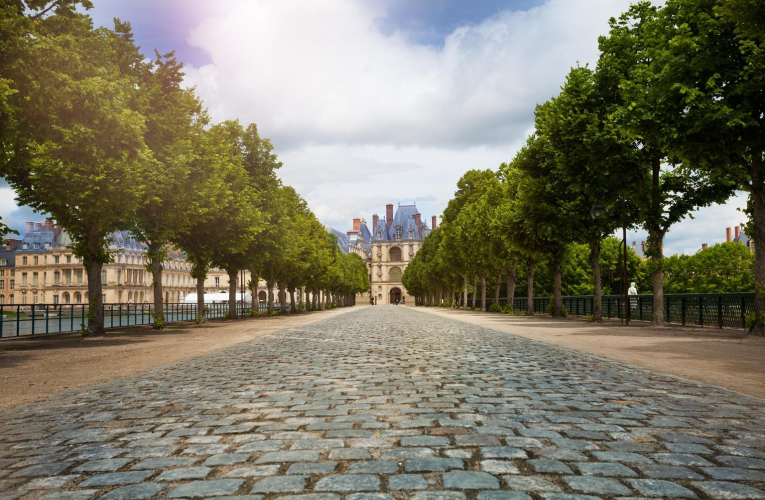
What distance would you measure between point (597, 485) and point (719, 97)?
1577 centimetres

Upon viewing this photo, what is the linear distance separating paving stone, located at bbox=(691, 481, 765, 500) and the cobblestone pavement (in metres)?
0.01

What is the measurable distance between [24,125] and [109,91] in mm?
3099

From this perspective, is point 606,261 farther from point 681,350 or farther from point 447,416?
point 447,416

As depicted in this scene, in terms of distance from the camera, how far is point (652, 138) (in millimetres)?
17172

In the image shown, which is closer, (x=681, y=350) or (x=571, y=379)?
(x=571, y=379)

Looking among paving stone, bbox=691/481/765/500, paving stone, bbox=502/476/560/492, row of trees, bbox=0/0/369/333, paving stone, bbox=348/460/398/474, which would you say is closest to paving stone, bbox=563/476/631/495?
paving stone, bbox=502/476/560/492

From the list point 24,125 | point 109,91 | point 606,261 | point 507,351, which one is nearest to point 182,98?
point 109,91

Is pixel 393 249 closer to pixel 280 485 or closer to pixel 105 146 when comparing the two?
pixel 105 146

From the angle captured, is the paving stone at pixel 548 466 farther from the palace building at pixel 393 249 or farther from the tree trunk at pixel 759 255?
the palace building at pixel 393 249

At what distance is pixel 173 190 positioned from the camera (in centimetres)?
2162

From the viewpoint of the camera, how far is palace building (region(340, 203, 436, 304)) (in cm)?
16261

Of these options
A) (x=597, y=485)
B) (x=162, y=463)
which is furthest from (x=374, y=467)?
(x=162, y=463)

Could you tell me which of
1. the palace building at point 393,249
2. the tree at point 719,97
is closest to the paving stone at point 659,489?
the tree at point 719,97

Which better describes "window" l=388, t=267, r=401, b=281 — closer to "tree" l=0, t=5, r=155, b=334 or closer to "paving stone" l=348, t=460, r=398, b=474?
"tree" l=0, t=5, r=155, b=334
